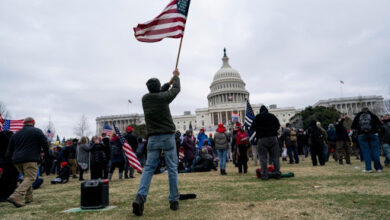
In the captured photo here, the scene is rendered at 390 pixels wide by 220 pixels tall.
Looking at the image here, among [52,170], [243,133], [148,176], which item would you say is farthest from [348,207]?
[52,170]

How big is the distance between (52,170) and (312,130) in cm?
1871

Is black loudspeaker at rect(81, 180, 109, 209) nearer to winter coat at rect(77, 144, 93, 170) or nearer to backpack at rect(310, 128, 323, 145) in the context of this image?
winter coat at rect(77, 144, 93, 170)

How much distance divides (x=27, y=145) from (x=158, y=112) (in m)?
3.79

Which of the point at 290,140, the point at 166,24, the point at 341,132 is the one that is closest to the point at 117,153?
the point at 166,24

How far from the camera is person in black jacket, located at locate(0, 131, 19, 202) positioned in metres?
6.71

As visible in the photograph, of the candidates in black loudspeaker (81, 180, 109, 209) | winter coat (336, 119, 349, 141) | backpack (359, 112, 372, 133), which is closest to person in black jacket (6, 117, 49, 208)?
black loudspeaker (81, 180, 109, 209)

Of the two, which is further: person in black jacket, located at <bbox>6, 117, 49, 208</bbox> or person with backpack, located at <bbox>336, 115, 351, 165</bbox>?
person with backpack, located at <bbox>336, 115, 351, 165</bbox>

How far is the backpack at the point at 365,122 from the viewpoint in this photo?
27.1 ft

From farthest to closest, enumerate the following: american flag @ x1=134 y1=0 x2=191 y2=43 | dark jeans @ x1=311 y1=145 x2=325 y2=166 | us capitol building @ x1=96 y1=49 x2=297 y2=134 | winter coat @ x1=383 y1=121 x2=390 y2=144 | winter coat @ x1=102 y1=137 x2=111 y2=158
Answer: us capitol building @ x1=96 y1=49 x2=297 y2=134, dark jeans @ x1=311 y1=145 x2=325 y2=166, winter coat @ x1=102 y1=137 x2=111 y2=158, winter coat @ x1=383 y1=121 x2=390 y2=144, american flag @ x1=134 y1=0 x2=191 y2=43

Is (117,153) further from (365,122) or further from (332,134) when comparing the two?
Result: (332,134)

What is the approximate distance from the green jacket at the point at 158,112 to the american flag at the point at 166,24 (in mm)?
1774

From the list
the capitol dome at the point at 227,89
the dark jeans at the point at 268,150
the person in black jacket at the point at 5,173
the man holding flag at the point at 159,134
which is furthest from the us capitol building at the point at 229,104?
the man holding flag at the point at 159,134

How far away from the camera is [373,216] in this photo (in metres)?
3.33

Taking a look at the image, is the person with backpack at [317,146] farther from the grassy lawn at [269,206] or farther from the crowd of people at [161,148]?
the grassy lawn at [269,206]
